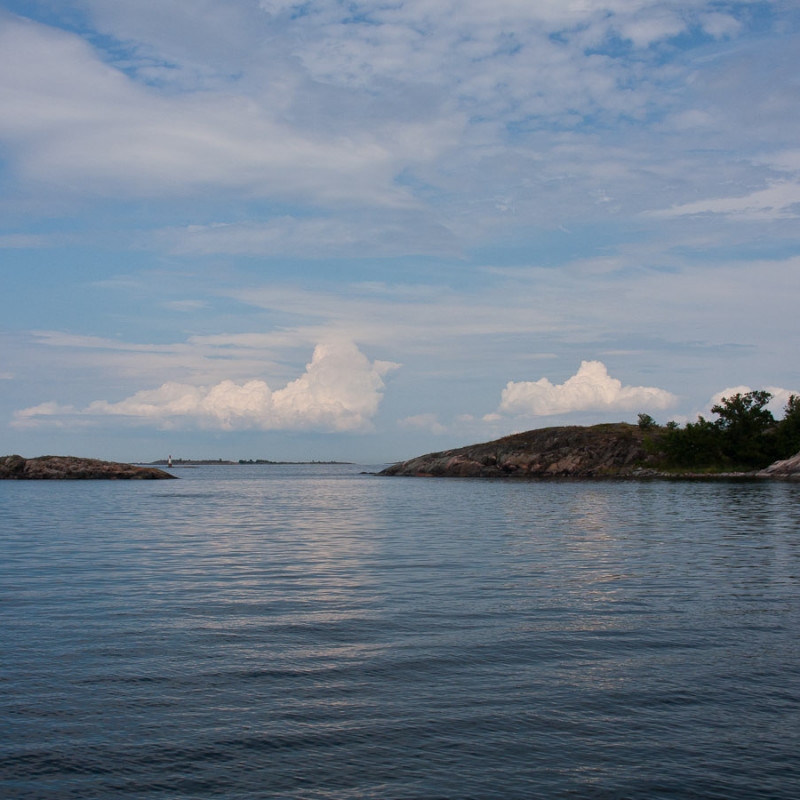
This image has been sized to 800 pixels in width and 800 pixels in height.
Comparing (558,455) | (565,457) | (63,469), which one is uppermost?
(558,455)

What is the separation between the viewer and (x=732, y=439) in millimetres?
128500

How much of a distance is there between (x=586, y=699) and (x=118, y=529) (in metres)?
38.7

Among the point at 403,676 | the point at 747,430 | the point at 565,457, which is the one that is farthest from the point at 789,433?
the point at 403,676

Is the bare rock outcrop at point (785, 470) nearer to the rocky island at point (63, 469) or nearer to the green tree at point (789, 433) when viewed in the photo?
the green tree at point (789, 433)

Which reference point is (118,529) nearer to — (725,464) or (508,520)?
(508,520)

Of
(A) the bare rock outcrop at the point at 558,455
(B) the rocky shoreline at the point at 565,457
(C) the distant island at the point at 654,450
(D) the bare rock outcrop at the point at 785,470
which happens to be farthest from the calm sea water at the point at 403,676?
(A) the bare rock outcrop at the point at 558,455

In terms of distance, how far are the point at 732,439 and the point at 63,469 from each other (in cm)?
12694

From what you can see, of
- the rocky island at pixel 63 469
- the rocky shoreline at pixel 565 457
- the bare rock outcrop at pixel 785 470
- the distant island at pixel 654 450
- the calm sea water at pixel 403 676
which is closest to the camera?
the calm sea water at pixel 403 676

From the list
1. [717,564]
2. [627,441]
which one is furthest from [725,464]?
[717,564]

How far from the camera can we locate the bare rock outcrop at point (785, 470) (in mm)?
108006

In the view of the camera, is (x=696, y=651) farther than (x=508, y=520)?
No

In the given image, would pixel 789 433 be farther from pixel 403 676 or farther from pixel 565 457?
pixel 403 676

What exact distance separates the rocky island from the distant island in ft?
219

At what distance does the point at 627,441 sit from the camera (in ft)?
469
